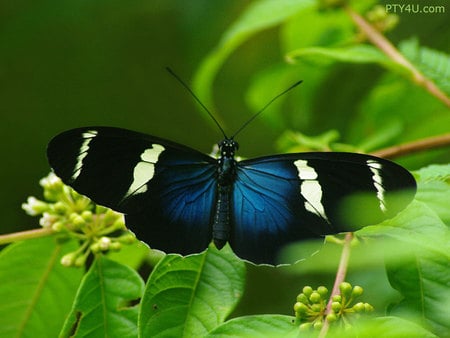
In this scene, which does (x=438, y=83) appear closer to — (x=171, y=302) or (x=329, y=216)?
(x=329, y=216)

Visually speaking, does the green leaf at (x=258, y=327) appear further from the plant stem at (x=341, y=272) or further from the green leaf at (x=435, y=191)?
the green leaf at (x=435, y=191)

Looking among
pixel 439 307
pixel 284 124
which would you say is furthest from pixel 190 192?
pixel 284 124

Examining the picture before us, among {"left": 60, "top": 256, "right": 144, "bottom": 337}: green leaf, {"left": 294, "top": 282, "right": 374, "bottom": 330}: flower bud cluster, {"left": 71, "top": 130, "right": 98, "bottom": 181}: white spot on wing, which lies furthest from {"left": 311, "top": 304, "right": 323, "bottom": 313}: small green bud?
{"left": 71, "top": 130, "right": 98, "bottom": 181}: white spot on wing

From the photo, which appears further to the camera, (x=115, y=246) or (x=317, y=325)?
(x=115, y=246)

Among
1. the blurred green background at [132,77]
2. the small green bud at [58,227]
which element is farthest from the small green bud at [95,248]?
the blurred green background at [132,77]

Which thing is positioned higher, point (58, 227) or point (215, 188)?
point (215, 188)

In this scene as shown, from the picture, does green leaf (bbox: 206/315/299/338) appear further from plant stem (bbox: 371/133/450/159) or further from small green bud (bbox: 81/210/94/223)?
plant stem (bbox: 371/133/450/159)

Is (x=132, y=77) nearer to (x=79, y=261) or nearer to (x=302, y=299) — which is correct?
(x=79, y=261)

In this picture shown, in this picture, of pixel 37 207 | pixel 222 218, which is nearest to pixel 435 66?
pixel 222 218
